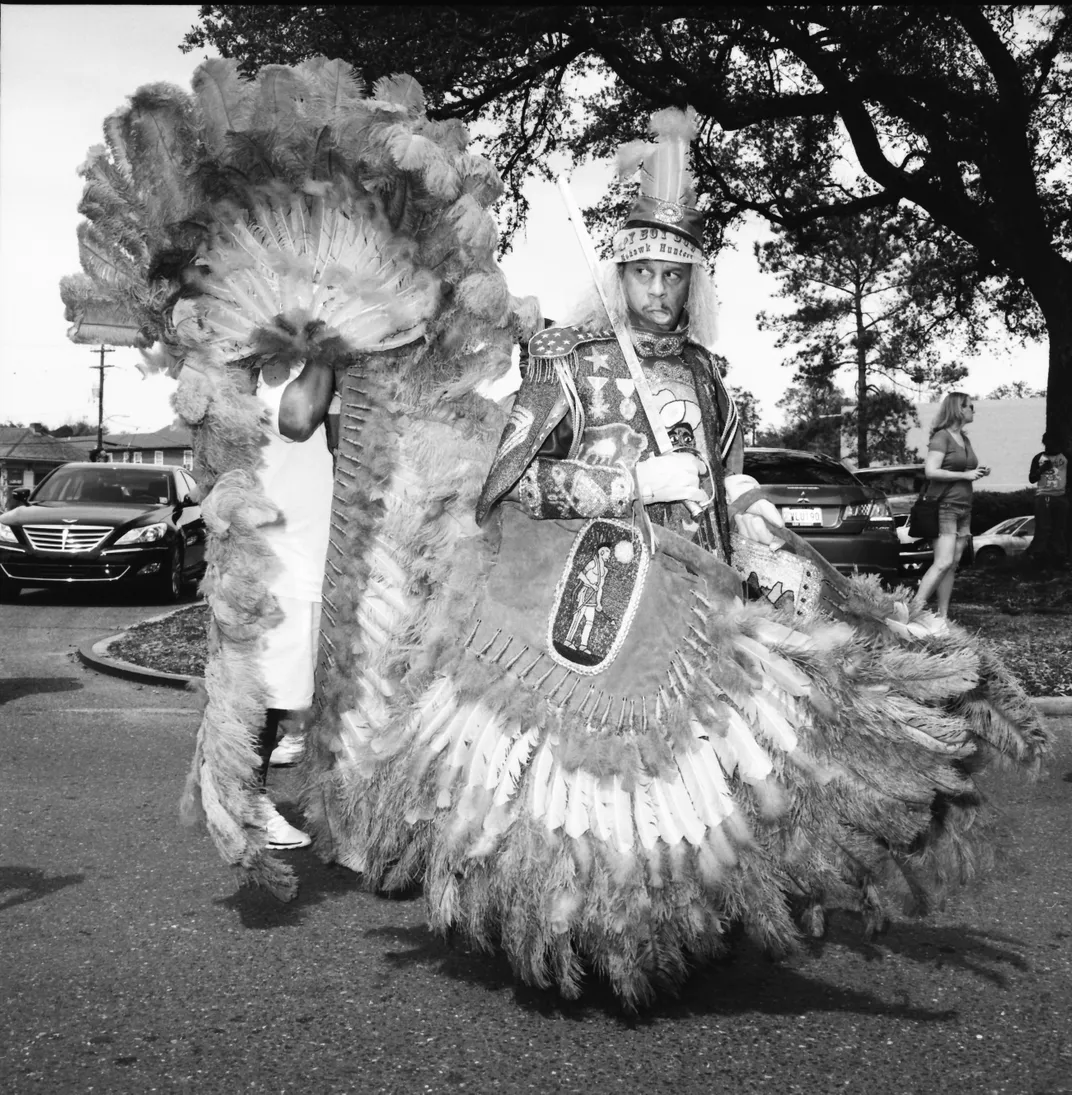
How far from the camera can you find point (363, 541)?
418cm

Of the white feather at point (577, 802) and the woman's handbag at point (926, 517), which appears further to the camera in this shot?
the woman's handbag at point (926, 517)

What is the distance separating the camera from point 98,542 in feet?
47.0

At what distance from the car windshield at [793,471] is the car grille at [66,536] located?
23.4ft

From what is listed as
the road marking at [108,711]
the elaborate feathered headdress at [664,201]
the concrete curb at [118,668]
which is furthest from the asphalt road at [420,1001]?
the concrete curb at [118,668]

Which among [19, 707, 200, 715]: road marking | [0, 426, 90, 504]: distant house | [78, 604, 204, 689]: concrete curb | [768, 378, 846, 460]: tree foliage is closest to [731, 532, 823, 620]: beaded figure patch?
[19, 707, 200, 715]: road marking

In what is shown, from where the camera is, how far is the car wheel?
14647 millimetres

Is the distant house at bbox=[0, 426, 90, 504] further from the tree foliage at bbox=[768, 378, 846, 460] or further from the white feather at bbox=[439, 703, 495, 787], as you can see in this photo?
the white feather at bbox=[439, 703, 495, 787]

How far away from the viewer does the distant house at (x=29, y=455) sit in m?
90.2

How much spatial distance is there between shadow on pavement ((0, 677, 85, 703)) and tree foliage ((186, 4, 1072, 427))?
8296 millimetres

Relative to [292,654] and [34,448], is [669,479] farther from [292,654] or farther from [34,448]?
[34,448]

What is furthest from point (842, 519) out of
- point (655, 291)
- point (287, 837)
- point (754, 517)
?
point (655, 291)

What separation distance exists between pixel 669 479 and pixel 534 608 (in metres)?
0.46

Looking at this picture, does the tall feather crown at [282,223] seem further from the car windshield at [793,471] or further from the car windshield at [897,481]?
the car windshield at [897,481]

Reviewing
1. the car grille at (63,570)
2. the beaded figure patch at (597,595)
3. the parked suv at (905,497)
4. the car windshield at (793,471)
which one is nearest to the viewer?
the beaded figure patch at (597,595)
